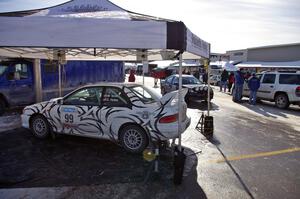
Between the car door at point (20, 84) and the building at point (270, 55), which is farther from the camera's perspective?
the building at point (270, 55)

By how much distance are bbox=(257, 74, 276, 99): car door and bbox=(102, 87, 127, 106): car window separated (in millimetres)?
10306

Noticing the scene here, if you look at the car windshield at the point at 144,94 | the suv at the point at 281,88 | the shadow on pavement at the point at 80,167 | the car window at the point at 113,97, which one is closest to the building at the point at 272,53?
the suv at the point at 281,88

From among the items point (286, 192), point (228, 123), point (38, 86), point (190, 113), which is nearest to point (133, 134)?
point (286, 192)

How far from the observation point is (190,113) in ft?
35.6

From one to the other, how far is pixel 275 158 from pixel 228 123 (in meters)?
3.42

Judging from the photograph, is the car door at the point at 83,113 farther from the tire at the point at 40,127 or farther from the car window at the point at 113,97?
the tire at the point at 40,127

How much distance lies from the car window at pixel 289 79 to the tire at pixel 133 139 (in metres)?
10.2

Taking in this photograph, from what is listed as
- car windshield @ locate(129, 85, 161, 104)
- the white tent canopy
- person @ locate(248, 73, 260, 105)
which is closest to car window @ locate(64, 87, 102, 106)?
car windshield @ locate(129, 85, 161, 104)

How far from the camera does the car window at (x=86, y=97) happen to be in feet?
19.4

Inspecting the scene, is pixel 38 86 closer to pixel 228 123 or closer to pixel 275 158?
pixel 228 123

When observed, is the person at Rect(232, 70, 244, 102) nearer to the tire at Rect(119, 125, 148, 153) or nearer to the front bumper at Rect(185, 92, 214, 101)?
the front bumper at Rect(185, 92, 214, 101)

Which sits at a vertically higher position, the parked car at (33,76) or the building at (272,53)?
the building at (272,53)

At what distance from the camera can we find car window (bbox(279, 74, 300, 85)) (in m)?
12.4

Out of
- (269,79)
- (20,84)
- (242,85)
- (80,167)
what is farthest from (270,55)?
(80,167)
